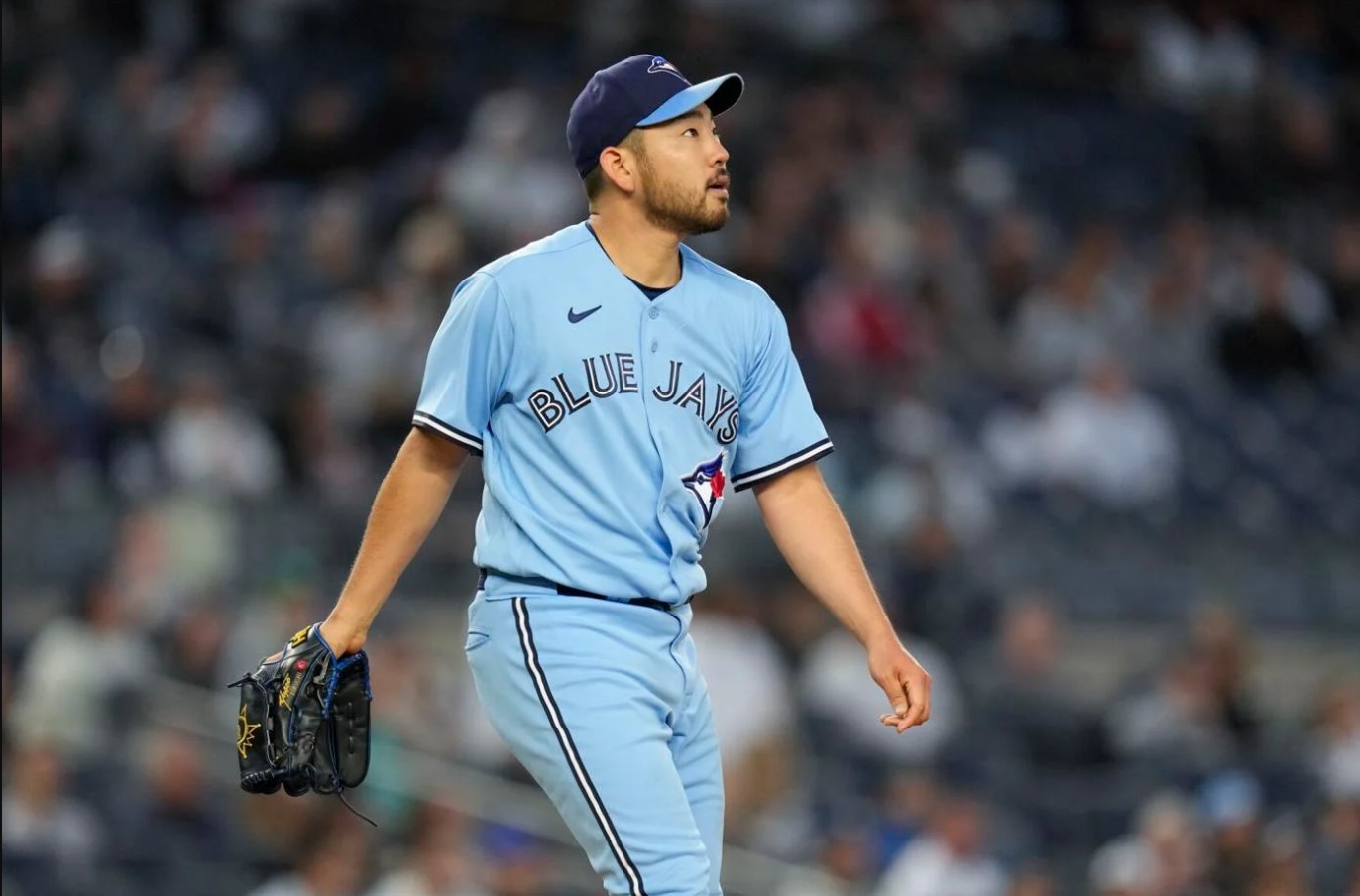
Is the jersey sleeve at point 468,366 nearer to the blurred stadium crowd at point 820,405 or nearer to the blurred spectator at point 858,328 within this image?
the blurred stadium crowd at point 820,405

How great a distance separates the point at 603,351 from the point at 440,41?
30.8ft

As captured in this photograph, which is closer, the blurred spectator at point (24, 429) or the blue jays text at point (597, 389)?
the blue jays text at point (597, 389)

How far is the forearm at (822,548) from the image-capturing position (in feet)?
12.8

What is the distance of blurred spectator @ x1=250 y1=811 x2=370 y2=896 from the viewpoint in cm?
707

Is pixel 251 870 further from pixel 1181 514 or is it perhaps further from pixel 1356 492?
pixel 1356 492

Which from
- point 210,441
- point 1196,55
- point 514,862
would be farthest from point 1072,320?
point 514,862

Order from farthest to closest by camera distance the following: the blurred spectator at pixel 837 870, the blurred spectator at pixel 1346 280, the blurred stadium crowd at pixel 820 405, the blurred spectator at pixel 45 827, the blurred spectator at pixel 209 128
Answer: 1. the blurred spectator at pixel 1346 280
2. the blurred spectator at pixel 209 128
3. the blurred stadium crowd at pixel 820 405
4. the blurred spectator at pixel 837 870
5. the blurred spectator at pixel 45 827

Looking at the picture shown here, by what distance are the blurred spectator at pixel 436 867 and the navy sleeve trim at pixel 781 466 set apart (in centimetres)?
342

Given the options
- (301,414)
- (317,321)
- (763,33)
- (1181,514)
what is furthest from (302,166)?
(1181,514)

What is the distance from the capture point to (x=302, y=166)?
38.3 feet

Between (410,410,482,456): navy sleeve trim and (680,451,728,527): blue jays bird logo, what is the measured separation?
38 centimetres

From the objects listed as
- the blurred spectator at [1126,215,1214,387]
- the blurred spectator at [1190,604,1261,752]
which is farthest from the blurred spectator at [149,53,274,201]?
the blurred spectator at [1190,604,1261,752]

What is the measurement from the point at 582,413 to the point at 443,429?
0.80 feet

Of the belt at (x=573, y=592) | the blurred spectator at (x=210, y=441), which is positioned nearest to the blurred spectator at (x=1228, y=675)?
the blurred spectator at (x=210, y=441)
